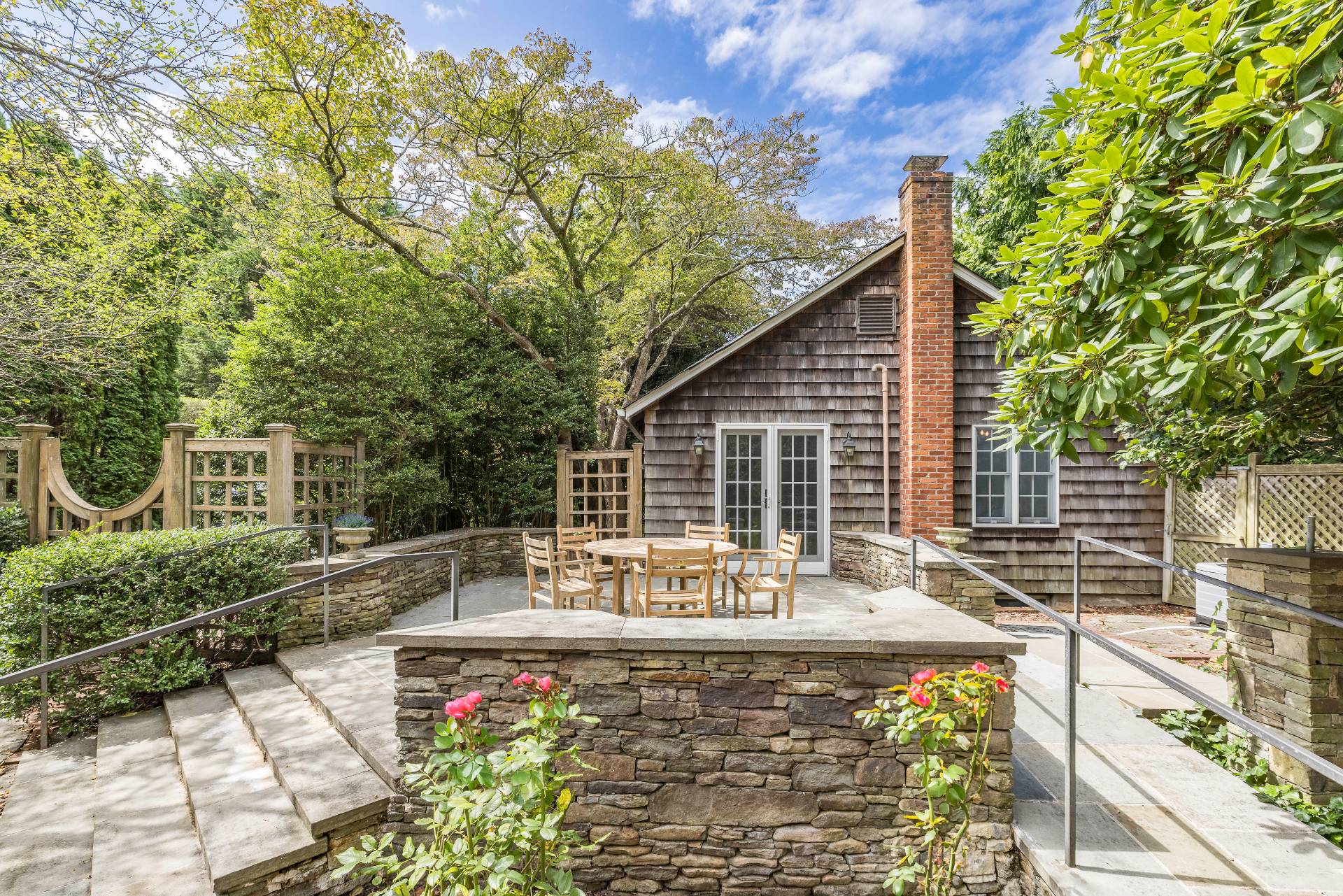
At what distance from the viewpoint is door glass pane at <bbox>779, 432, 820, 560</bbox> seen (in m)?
7.59

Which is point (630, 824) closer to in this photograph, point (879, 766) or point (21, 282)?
point (879, 766)

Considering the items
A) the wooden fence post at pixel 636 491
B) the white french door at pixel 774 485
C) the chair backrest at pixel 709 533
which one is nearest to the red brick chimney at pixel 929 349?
the white french door at pixel 774 485

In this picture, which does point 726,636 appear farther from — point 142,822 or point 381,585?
point 381,585

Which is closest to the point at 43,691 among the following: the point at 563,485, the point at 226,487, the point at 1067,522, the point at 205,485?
the point at 226,487

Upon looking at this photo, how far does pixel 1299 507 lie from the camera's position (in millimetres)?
6125

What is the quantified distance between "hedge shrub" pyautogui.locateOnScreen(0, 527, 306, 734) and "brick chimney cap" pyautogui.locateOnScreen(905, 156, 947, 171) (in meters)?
7.97

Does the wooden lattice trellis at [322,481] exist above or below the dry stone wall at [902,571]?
above

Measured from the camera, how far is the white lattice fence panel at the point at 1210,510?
6691 mm

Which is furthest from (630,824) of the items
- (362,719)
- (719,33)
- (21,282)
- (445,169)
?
(719,33)

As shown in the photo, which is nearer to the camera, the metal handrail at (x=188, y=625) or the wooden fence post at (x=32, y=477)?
the metal handrail at (x=188, y=625)

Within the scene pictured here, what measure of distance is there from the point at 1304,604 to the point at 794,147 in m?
11.4

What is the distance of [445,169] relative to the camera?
31.3 feet

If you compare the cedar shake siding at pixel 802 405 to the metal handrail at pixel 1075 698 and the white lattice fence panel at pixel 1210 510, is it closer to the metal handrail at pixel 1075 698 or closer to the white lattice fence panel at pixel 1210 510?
the white lattice fence panel at pixel 1210 510

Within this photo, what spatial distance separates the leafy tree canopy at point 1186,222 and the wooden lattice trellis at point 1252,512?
5.24 meters
